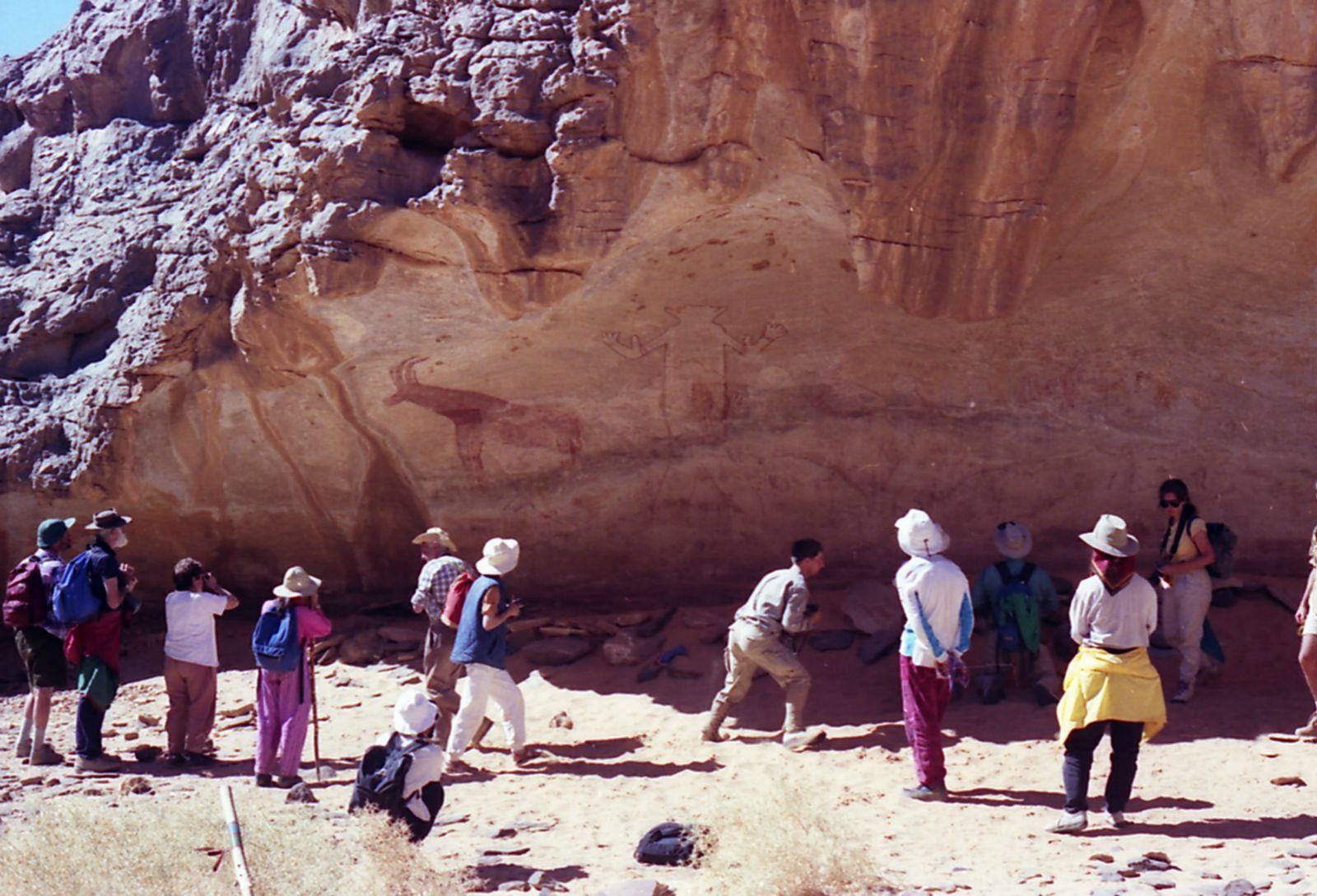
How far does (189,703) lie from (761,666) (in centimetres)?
301

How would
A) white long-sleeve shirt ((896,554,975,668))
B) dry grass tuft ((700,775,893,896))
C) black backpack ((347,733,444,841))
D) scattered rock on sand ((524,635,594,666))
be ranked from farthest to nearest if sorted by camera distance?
1. scattered rock on sand ((524,635,594,666))
2. white long-sleeve shirt ((896,554,975,668))
3. black backpack ((347,733,444,841))
4. dry grass tuft ((700,775,893,896))

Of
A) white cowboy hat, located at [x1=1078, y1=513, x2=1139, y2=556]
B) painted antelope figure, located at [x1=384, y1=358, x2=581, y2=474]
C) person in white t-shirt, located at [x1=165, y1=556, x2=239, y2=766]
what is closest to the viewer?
white cowboy hat, located at [x1=1078, y1=513, x2=1139, y2=556]

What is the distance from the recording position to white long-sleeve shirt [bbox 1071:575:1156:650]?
5078 millimetres

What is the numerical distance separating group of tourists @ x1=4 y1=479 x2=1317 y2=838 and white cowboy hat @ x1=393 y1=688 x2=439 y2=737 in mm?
719

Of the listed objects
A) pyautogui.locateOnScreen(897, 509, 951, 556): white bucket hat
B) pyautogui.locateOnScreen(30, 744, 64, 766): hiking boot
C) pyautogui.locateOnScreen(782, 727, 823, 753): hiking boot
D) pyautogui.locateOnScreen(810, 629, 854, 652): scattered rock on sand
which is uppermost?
pyautogui.locateOnScreen(897, 509, 951, 556): white bucket hat

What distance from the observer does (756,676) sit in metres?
7.92

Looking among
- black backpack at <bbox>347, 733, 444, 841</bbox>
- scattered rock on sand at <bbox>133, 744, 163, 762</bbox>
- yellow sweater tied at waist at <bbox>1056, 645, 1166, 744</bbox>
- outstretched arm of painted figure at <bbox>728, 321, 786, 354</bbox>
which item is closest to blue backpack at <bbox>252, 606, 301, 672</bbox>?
scattered rock on sand at <bbox>133, 744, 163, 762</bbox>

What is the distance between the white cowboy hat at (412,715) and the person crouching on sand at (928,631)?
2040 mm

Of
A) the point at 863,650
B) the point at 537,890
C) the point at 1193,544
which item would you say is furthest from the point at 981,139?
the point at 537,890

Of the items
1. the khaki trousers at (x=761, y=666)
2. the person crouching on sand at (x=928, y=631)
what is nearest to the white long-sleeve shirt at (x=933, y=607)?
the person crouching on sand at (x=928, y=631)

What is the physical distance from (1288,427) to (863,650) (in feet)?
9.79

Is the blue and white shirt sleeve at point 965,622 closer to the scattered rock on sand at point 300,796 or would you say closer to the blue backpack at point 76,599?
the scattered rock on sand at point 300,796

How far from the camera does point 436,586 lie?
7.00m

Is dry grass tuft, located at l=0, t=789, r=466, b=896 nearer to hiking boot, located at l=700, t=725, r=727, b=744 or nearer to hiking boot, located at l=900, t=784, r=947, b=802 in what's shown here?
hiking boot, located at l=900, t=784, r=947, b=802
